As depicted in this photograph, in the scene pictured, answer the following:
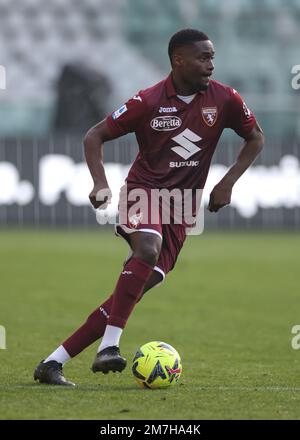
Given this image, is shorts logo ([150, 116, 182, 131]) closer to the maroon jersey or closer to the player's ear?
the maroon jersey

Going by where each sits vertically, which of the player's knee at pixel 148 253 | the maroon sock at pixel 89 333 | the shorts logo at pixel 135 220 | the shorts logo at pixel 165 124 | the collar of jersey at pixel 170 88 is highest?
the collar of jersey at pixel 170 88

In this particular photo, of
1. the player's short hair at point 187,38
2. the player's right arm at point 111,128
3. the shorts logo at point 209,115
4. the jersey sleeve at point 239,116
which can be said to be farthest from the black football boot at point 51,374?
the player's short hair at point 187,38

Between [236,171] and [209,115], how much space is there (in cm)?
37

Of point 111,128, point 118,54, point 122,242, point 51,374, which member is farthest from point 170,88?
point 118,54

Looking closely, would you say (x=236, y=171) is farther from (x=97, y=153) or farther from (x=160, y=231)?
(x=97, y=153)

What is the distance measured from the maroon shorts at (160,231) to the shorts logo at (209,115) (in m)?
0.58

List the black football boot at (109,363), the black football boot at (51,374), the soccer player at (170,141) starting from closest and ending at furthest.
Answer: the black football boot at (109,363) → the black football boot at (51,374) → the soccer player at (170,141)

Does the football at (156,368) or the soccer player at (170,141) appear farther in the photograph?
the soccer player at (170,141)

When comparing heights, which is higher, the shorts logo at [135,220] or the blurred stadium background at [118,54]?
the blurred stadium background at [118,54]

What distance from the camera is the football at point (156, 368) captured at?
5887 mm

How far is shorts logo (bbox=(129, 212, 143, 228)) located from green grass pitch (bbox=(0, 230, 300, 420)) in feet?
2.98

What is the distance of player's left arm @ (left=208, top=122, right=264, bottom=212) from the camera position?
20.4 feet

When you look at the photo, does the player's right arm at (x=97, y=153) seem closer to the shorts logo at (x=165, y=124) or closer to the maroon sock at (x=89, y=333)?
the shorts logo at (x=165, y=124)

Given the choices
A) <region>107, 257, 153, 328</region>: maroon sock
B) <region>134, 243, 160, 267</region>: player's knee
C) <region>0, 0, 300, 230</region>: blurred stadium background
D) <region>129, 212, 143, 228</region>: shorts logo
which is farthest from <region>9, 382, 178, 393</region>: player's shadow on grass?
<region>0, 0, 300, 230</region>: blurred stadium background
